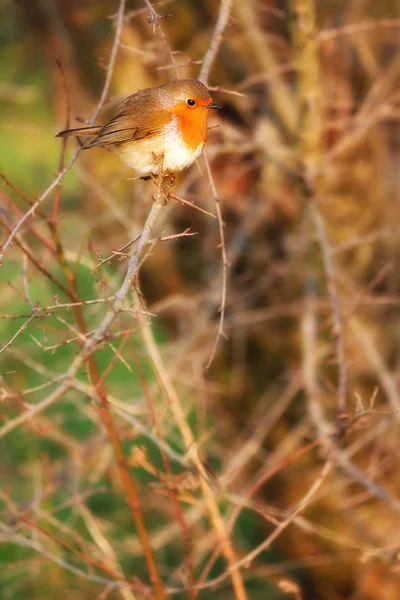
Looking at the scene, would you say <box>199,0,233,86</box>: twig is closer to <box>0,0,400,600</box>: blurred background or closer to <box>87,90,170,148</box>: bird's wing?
<box>87,90,170,148</box>: bird's wing

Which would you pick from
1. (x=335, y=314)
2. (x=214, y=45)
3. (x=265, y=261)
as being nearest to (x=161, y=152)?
(x=214, y=45)

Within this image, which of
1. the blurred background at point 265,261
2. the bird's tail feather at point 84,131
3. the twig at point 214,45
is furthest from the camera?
the blurred background at point 265,261

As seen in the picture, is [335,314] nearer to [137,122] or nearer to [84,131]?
[137,122]

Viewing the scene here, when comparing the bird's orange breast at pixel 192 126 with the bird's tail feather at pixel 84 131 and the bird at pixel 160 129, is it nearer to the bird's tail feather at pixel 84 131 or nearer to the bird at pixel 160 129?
the bird at pixel 160 129

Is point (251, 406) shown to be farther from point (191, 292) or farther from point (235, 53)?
point (235, 53)

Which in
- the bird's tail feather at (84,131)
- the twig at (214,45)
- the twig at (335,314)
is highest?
the twig at (214,45)

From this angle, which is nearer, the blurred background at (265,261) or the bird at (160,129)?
the bird at (160,129)

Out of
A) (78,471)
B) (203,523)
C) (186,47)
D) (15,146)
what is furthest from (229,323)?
(15,146)

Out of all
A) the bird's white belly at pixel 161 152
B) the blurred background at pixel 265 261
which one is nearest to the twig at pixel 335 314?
the blurred background at pixel 265 261

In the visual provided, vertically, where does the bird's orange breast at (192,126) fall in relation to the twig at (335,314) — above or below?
above
